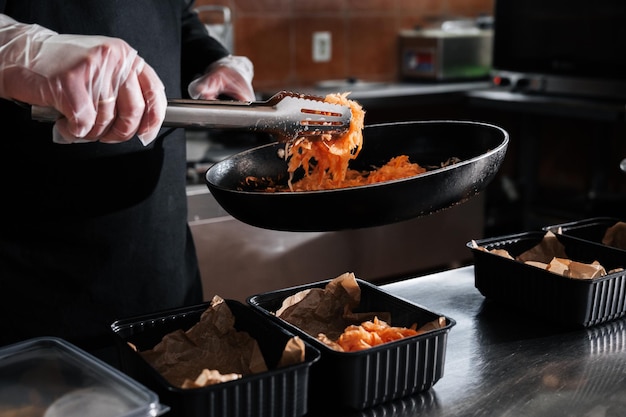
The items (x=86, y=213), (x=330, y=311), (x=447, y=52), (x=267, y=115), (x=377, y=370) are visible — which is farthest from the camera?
(x=447, y=52)

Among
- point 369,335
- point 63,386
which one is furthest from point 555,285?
point 63,386

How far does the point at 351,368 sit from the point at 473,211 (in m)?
3.00

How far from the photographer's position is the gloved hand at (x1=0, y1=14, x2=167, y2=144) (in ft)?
3.63

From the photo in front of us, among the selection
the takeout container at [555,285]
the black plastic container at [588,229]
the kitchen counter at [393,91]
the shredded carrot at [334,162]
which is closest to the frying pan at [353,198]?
the shredded carrot at [334,162]

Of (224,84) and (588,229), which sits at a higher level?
(224,84)

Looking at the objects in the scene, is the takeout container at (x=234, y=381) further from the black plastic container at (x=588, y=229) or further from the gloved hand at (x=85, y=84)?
the black plastic container at (x=588, y=229)

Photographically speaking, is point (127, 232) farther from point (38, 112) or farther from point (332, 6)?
point (332, 6)

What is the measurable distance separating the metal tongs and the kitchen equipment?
121 inches

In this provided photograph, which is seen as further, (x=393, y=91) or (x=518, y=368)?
(x=393, y=91)

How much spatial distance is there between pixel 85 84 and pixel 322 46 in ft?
10.6

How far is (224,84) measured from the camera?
1806 millimetres

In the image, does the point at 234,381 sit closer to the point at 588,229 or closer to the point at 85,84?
the point at 85,84

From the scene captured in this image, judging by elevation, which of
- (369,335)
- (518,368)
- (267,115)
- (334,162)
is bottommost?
(518,368)

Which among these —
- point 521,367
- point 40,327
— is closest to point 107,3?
point 40,327
